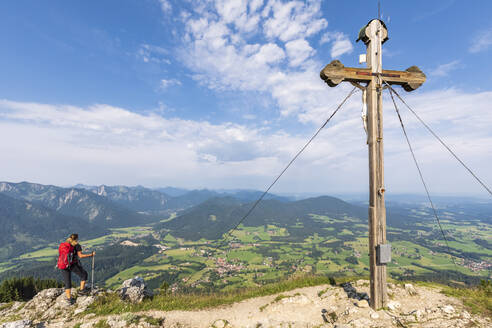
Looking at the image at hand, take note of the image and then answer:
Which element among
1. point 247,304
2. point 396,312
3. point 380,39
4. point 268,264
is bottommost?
point 268,264

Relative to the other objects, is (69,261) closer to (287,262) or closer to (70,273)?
(70,273)

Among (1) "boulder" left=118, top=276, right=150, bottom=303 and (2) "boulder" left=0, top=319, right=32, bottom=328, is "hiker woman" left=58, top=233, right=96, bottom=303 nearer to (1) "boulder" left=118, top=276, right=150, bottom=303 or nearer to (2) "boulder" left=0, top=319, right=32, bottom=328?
(2) "boulder" left=0, top=319, right=32, bottom=328

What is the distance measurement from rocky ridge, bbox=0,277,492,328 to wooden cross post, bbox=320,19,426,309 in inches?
34.1

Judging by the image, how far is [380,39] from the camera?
→ 22.4 feet

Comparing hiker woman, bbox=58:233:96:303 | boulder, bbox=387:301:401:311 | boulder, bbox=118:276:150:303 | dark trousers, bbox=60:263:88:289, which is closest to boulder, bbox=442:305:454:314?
boulder, bbox=387:301:401:311

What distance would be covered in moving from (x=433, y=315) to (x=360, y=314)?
6.71ft

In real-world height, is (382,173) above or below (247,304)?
above

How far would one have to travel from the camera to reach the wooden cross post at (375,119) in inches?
250

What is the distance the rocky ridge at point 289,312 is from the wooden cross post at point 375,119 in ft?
2.85

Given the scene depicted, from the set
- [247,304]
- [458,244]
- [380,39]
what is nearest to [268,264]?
[247,304]

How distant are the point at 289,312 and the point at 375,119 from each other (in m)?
7.96

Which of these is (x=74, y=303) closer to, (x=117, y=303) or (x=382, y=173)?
(x=117, y=303)

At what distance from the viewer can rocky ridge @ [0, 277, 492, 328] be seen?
→ 19.0ft

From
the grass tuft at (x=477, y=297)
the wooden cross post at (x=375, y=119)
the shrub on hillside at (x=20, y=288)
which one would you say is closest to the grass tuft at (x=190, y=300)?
the wooden cross post at (x=375, y=119)
